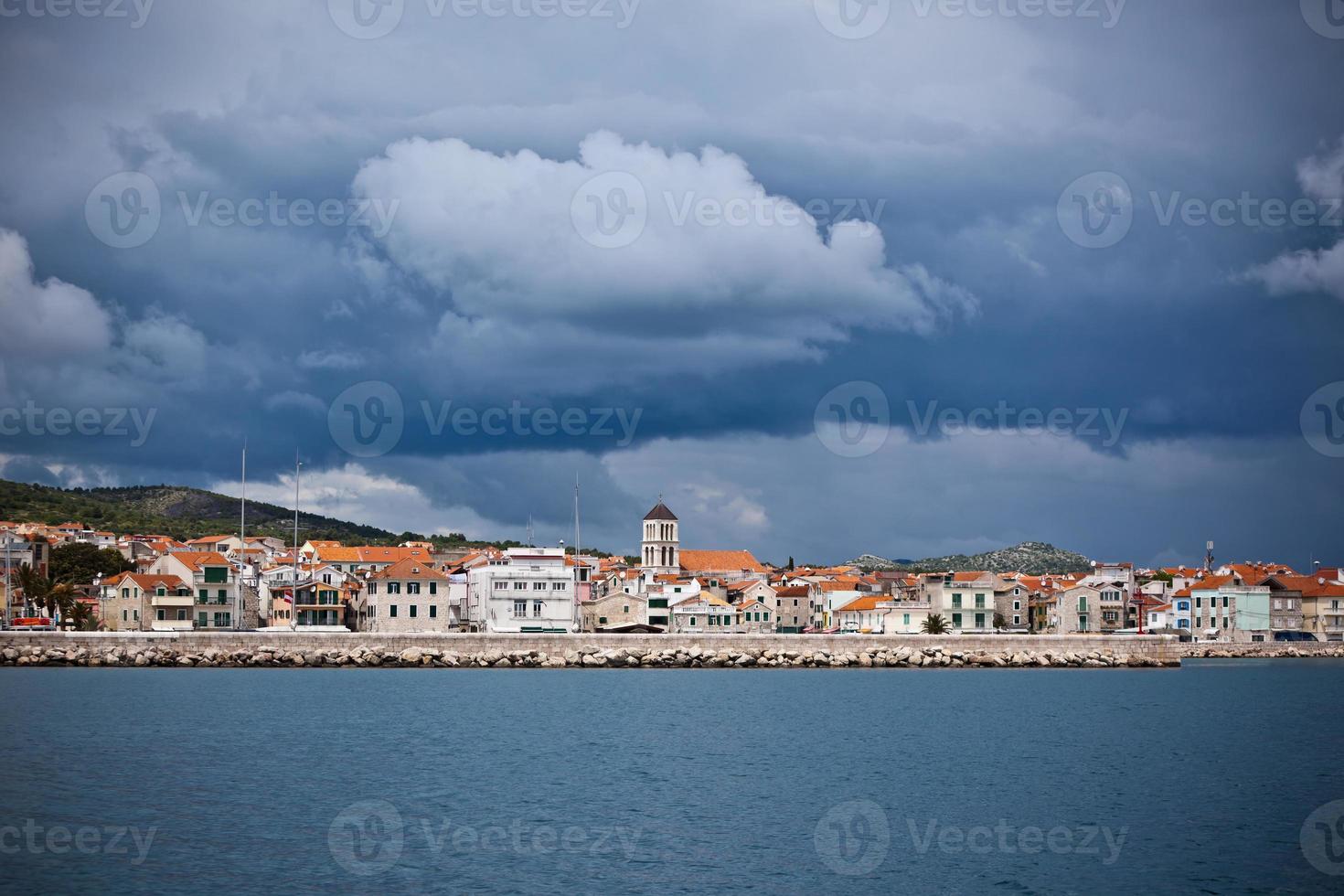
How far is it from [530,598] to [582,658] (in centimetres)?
1504

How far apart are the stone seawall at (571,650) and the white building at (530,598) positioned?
460 inches

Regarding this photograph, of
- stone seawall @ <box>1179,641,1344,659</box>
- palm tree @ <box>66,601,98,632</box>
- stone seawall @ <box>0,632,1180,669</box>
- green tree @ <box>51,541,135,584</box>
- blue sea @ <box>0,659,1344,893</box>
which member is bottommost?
stone seawall @ <box>1179,641,1344,659</box>

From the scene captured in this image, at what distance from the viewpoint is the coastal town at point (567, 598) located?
316ft

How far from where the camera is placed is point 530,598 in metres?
97.9

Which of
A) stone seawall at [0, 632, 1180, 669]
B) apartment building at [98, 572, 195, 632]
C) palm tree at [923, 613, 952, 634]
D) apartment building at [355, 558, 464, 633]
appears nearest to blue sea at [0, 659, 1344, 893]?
stone seawall at [0, 632, 1180, 669]

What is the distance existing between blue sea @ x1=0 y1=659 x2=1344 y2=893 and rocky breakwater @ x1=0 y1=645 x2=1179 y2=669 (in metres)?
14.6

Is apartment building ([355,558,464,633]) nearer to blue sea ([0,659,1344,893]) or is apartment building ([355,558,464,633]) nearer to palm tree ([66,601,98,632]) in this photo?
palm tree ([66,601,98,632])

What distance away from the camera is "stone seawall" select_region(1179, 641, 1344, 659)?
115 meters

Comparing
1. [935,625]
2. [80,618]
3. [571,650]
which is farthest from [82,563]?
[935,625]

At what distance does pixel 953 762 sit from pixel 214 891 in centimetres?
2554

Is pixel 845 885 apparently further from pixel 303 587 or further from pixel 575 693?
pixel 303 587

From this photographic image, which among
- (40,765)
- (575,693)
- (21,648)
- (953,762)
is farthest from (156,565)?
(953,762)

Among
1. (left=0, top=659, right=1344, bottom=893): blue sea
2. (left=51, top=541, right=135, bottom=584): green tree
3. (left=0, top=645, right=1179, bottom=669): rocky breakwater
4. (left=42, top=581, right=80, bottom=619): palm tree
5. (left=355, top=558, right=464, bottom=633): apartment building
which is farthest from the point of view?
(left=51, top=541, right=135, bottom=584): green tree

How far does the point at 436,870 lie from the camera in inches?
990
